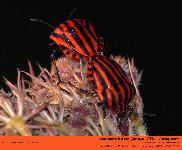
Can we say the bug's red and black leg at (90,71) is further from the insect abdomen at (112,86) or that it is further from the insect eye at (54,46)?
the insect eye at (54,46)

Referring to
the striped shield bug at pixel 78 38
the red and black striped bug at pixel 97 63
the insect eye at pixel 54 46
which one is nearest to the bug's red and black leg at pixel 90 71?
the red and black striped bug at pixel 97 63

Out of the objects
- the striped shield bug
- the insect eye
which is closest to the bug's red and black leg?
the striped shield bug

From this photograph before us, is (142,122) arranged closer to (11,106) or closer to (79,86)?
(79,86)

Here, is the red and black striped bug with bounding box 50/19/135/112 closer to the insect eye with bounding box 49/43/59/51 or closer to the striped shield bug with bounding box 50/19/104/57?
the striped shield bug with bounding box 50/19/104/57

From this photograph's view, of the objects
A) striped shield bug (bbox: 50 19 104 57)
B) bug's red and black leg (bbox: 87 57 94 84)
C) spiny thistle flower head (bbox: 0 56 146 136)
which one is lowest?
spiny thistle flower head (bbox: 0 56 146 136)

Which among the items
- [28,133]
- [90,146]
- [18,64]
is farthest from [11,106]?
[18,64]

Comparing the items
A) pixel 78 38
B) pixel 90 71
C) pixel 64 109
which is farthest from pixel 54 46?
pixel 64 109
